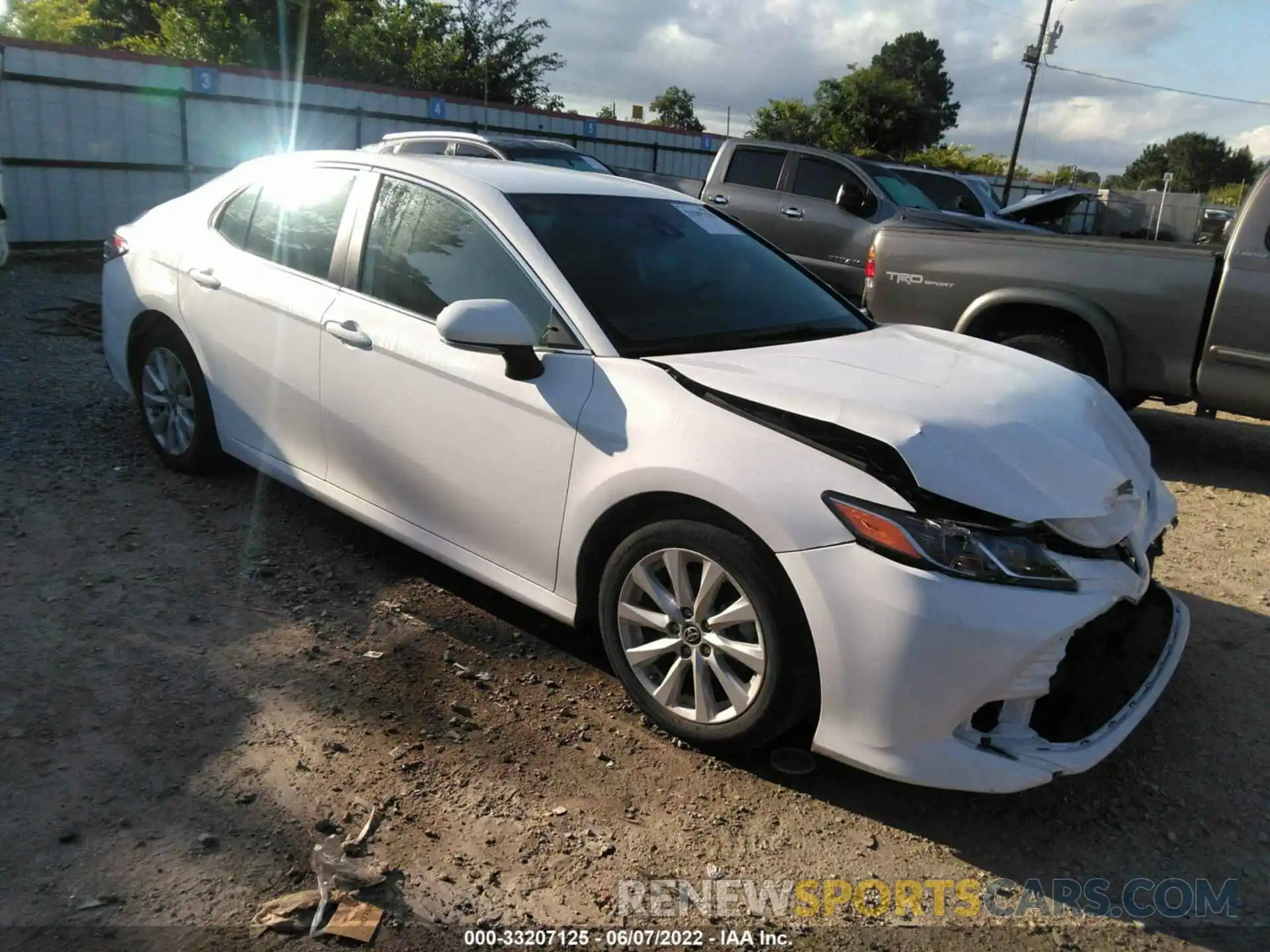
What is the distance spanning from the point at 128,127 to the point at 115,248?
9.58 m

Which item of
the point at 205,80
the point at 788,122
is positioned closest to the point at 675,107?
the point at 788,122

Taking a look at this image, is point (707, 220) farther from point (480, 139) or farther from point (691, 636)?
point (480, 139)

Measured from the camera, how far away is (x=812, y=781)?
294 cm

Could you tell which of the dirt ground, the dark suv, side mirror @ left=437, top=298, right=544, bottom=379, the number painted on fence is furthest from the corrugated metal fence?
side mirror @ left=437, top=298, right=544, bottom=379

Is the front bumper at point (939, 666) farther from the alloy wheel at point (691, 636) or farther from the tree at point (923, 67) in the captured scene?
the tree at point (923, 67)

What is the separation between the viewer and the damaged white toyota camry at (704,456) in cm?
253

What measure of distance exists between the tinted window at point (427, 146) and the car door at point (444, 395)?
790 cm

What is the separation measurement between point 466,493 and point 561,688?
733 mm

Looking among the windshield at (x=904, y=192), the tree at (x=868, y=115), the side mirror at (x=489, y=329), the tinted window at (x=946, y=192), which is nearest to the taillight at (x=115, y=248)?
the side mirror at (x=489, y=329)

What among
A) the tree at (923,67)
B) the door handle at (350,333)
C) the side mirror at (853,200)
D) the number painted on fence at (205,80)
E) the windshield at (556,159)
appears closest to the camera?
the door handle at (350,333)

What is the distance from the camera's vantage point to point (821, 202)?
419 inches

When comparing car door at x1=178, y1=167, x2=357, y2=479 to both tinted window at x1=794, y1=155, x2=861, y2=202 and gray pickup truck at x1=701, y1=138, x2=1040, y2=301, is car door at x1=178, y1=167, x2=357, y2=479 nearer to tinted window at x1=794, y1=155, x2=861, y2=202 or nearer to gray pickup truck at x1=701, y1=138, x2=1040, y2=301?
gray pickup truck at x1=701, y1=138, x2=1040, y2=301

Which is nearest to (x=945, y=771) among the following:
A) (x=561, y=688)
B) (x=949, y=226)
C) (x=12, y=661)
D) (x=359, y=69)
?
(x=561, y=688)

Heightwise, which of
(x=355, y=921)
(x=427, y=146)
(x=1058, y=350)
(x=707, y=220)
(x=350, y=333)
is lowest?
(x=355, y=921)
